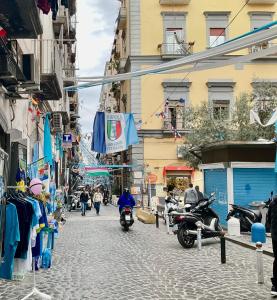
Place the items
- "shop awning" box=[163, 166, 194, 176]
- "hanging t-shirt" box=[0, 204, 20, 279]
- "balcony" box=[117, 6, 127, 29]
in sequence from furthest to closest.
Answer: "balcony" box=[117, 6, 127, 29]
"shop awning" box=[163, 166, 194, 176]
"hanging t-shirt" box=[0, 204, 20, 279]

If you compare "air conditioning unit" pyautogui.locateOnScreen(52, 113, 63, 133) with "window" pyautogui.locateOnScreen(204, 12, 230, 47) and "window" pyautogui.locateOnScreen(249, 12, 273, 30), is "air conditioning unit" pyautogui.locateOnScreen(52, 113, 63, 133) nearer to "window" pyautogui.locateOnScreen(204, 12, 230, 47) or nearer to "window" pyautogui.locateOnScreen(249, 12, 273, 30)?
"window" pyautogui.locateOnScreen(204, 12, 230, 47)

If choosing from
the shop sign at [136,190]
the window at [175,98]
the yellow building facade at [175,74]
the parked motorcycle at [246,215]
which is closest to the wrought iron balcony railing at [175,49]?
the yellow building facade at [175,74]

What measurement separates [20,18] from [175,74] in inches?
985

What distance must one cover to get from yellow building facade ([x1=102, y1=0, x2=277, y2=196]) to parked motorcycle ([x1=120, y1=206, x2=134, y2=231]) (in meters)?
15.9

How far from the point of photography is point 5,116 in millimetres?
11625

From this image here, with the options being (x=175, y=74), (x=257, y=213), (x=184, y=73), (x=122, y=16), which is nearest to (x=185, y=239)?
(x=257, y=213)

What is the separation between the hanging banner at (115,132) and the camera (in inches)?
877

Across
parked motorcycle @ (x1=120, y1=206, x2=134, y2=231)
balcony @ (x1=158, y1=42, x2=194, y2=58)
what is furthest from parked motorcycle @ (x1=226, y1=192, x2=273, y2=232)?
balcony @ (x1=158, y1=42, x2=194, y2=58)

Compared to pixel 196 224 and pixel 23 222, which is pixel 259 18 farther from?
pixel 23 222

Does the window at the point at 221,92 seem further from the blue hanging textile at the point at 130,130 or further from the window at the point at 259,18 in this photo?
the blue hanging textile at the point at 130,130

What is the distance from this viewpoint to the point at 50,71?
1385 cm

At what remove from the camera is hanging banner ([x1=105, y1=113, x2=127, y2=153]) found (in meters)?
22.3

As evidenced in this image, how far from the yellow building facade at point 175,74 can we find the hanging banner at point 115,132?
10.6 m

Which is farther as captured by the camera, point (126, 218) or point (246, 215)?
point (126, 218)
